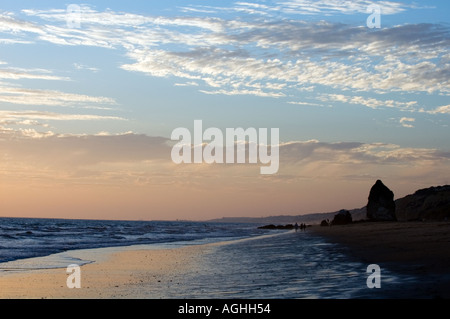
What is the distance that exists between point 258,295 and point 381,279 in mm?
4243

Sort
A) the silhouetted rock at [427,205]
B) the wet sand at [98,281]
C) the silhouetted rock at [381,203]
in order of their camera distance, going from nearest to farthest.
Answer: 1. the wet sand at [98,281]
2. the silhouetted rock at [381,203]
3. the silhouetted rock at [427,205]

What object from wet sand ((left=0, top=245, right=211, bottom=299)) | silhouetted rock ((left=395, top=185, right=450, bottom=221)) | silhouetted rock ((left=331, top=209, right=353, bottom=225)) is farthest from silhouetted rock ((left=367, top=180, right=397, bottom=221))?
wet sand ((left=0, top=245, right=211, bottom=299))

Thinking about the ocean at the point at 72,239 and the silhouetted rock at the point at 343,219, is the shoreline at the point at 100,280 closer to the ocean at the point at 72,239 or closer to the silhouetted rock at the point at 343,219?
the ocean at the point at 72,239

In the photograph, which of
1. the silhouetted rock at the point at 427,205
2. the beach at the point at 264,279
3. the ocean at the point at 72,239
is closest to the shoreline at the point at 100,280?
the beach at the point at 264,279

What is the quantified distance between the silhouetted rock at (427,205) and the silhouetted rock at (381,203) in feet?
25.0

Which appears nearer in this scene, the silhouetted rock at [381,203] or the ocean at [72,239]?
the ocean at [72,239]

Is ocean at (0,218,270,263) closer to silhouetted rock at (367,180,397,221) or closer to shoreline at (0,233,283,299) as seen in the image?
shoreline at (0,233,283,299)

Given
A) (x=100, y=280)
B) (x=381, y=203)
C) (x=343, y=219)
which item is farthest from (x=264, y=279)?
(x=343, y=219)

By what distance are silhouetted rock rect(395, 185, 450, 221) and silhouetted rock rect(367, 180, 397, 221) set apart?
7613mm

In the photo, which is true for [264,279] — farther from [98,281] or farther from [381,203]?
[381,203]

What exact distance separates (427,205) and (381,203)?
14015 mm

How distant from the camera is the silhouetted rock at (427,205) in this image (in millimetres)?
87281
